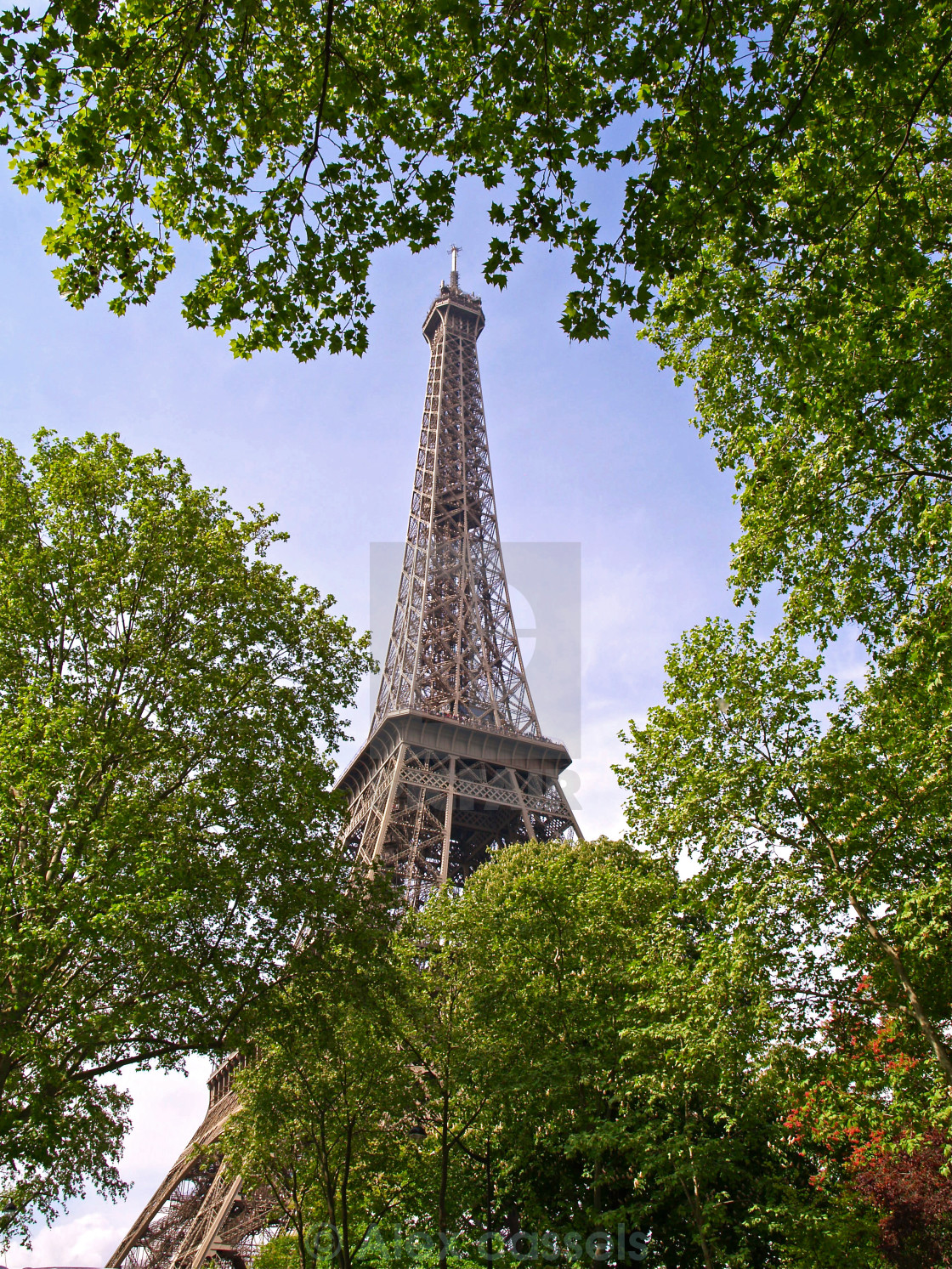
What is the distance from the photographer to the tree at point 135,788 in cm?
979

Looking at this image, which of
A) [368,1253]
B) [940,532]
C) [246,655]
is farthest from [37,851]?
[368,1253]

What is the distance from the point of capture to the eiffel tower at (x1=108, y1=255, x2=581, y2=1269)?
110ft

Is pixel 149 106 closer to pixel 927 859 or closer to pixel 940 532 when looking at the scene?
pixel 940 532

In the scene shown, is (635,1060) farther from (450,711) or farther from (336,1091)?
(450,711)

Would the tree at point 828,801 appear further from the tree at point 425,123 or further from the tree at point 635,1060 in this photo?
the tree at point 425,123

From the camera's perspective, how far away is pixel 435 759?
39.9 meters

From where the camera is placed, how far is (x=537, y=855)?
2580 centimetres

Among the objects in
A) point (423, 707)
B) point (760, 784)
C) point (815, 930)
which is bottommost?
point (815, 930)

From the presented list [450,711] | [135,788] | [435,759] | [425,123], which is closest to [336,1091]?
[135,788]

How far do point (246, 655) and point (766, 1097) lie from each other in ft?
34.6

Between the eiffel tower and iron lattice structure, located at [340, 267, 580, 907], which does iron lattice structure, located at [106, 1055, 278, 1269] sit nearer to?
the eiffel tower

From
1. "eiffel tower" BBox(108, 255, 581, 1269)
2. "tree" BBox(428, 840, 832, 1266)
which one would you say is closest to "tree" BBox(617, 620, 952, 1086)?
"tree" BBox(428, 840, 832, 1266)

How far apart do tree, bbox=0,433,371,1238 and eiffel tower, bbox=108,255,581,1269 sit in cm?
1574

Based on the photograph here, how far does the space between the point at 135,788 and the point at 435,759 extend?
92.2 feet
